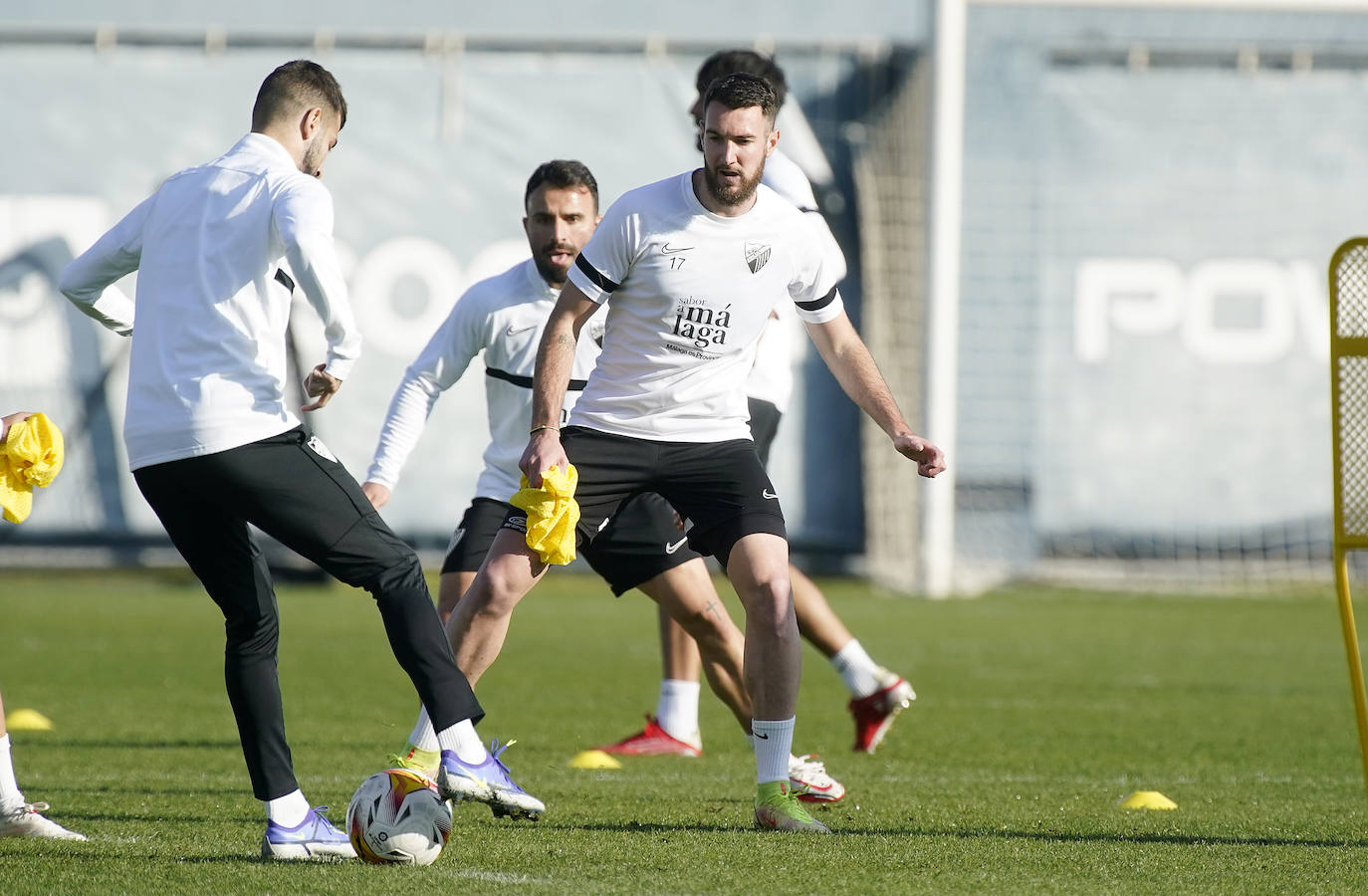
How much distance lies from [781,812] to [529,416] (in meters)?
1.93

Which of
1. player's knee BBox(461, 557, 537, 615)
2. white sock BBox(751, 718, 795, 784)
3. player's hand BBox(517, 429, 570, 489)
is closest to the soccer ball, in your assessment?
player's knee BBox(461, 557, 537, 615)

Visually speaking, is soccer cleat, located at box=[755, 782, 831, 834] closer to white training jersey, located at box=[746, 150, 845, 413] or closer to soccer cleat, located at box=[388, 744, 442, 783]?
soccer cleat, located at box=[388, 744, 442, 783]

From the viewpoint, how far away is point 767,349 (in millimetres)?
7242

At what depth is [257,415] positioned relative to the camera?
448 cm

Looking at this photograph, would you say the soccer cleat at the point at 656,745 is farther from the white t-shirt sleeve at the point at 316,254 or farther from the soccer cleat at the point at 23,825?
the white t-shirt sleeve at the point at 316,254

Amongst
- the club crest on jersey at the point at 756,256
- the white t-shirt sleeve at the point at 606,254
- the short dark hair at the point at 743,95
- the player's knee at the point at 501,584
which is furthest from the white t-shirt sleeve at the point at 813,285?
the player's knee at the point at 501,584

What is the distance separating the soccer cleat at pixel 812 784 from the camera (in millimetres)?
5770

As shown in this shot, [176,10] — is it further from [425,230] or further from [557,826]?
[557,826]

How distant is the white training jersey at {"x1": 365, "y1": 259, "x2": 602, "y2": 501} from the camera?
624 centimetres

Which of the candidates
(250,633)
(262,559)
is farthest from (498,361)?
(250,633)

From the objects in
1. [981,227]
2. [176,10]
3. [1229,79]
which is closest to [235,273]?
[981,227]

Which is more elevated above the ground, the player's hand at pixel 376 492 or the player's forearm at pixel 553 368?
the player's forearm at pixel 553 368

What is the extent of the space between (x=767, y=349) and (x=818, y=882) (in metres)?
3.27

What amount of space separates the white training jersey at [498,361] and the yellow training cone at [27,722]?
2.66 m
